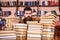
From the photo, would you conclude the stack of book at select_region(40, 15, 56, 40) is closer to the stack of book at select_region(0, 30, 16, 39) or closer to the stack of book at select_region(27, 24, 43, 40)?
the stack of book at select_region(27, 24, 43, 40)

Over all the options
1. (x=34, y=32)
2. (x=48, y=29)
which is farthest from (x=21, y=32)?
(x=48, y=29)

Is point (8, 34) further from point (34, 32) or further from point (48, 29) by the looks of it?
point (48, 29)

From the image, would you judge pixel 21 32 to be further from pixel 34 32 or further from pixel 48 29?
pixel 48 29

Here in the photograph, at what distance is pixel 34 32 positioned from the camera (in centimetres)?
105

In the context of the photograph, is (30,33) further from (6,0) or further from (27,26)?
(6,0)

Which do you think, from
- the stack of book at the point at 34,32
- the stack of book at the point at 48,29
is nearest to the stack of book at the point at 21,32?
the stack of book at the point at 34,32

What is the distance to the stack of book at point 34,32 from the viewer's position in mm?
1038

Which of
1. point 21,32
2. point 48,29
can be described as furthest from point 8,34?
point 48,29

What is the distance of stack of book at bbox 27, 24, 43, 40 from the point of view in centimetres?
104

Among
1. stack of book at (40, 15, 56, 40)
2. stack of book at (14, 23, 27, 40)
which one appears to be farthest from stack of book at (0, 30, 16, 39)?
stack of book at (40, 15, 56, 40)

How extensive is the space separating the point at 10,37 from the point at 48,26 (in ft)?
0.97

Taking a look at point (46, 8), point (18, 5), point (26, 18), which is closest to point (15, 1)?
point (18, 5)

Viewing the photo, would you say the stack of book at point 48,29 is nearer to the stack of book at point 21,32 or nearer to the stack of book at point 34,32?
the stack of book at point 34,32

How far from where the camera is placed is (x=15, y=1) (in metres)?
4.85
